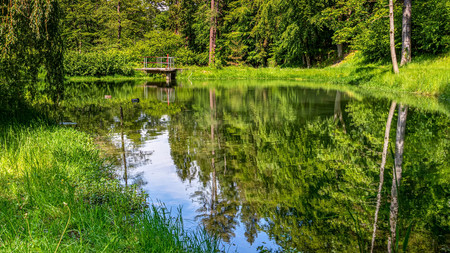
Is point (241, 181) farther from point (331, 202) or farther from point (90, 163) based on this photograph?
point (90, 163)

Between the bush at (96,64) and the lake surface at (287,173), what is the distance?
2591cm

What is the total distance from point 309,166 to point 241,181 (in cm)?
147

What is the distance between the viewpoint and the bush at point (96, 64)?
3606 centimetres

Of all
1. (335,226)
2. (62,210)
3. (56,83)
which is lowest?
(335,226)

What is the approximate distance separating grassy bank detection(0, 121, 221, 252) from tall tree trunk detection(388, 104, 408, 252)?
193 cm

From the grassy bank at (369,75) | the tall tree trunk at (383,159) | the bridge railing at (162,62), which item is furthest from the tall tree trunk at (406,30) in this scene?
the bridge railing at (162,62)

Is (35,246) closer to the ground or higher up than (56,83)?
closer to the ground

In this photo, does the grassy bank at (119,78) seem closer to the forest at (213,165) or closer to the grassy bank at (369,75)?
the grassy bank at (369,75)

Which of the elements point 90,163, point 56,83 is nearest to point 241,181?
point 90,163

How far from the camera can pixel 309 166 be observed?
6582mm

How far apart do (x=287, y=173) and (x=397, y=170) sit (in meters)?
1.82

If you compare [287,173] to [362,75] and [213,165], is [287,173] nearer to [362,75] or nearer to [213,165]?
[213,165]

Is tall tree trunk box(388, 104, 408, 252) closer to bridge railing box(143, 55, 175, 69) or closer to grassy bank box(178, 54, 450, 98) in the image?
grassy bank box(178, 54, 450, 98)

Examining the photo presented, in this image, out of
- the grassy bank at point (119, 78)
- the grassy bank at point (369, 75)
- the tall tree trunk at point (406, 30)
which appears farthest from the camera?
the grassy bank at point (119, 78)
